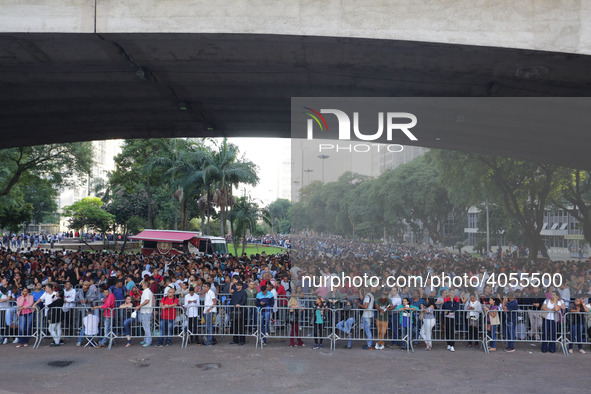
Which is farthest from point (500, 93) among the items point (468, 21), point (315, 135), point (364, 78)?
point (315, 135)

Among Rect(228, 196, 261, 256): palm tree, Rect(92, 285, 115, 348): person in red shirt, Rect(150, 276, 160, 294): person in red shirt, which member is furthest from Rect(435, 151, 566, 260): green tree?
Rect(228, 196, 261, 256): palm tree

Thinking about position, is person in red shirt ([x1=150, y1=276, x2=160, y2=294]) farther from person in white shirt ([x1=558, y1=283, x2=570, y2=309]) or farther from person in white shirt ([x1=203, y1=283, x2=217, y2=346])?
person in white shirt ([x1=558, y1=283, x2=570, y2=309])

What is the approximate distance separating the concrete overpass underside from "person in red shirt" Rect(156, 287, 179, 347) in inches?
239

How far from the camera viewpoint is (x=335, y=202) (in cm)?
1647

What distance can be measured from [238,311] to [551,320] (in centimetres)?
738

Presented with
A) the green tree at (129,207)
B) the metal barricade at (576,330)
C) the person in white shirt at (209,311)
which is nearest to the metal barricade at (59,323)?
the person in white shirt at (209,311)

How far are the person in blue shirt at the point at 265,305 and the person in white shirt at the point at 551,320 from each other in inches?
254

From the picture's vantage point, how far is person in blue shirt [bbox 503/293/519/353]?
11594 mm

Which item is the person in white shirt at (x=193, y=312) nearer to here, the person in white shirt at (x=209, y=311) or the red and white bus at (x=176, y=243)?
the person in white shirt at (x=209, y=311)

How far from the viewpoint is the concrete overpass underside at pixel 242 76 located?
11.5 m

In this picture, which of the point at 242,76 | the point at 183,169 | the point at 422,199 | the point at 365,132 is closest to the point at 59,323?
the point at 242,76

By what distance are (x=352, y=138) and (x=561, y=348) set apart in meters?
10.1

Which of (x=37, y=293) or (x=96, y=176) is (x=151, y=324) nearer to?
(x=37, y=293)

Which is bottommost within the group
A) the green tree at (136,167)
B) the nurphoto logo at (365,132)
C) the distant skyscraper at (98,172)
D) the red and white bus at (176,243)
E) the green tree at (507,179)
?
the red and white bus at (176,243)
